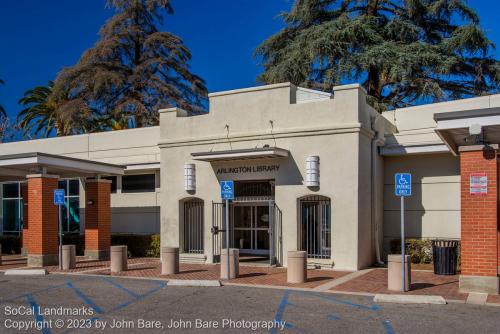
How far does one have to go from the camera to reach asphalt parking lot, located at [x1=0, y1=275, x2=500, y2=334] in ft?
29.8

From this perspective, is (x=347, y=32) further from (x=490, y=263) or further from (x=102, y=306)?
(x=102, y=306)

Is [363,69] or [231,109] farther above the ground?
[363,69]

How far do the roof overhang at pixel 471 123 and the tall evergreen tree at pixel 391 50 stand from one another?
16165 mm

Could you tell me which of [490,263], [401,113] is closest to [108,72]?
[401,113]

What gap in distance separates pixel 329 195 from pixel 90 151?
12987 mm

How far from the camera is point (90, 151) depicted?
82.7ft

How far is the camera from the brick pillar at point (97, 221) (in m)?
21.3

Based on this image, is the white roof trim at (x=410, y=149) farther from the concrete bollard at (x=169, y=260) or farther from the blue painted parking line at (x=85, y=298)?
the blue painted parking line at (x=85, y=298)

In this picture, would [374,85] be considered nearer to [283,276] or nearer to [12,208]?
[283,276]

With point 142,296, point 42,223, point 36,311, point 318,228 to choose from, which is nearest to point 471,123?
point 318,228

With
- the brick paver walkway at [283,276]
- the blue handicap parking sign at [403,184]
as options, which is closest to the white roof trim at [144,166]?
the brick paver walkway at [283,276]

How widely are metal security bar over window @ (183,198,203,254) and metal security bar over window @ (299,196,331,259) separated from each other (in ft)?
12.5

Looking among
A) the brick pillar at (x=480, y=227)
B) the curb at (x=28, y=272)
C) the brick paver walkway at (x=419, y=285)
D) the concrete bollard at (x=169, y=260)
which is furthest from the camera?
the curb at (x=28, y=272)

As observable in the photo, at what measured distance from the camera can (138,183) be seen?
23.7 metres
